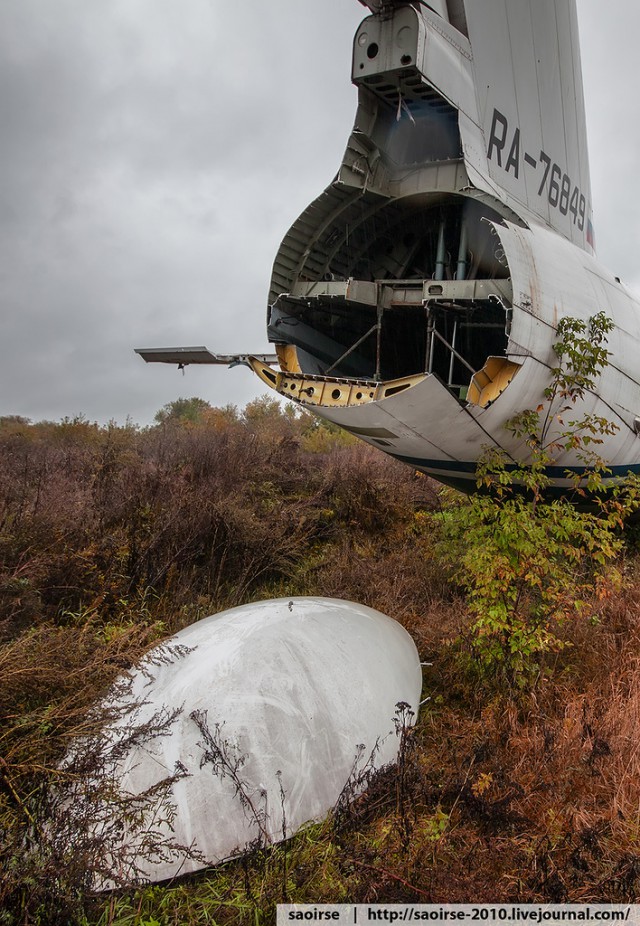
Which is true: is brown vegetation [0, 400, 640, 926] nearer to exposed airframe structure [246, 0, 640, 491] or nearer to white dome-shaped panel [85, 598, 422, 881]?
white dome-shaped panel [85, 598, 422, 881]

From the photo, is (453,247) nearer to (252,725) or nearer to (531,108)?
(531,108)

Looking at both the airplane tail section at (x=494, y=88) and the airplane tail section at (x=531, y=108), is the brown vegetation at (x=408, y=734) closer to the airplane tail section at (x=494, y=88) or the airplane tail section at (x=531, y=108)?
the airplane tail section at (x=494, y=88)

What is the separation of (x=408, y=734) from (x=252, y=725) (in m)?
1.35

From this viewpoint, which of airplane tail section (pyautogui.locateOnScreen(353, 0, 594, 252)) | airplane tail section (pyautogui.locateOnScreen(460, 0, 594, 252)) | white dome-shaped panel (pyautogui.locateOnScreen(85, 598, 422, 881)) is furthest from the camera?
airplane tail section (pyautogui.locateOnScreen(460, 0, 594, 252))

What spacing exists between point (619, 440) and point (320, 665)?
504 cm

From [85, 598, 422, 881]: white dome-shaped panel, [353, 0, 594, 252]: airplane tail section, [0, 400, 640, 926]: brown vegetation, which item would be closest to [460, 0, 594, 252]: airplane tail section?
[353, 0, 594, 252]: airplane tail section

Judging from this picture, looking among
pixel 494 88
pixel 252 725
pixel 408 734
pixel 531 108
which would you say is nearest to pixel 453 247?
pixel 494 88

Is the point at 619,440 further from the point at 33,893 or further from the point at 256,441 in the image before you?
the point at 256,441

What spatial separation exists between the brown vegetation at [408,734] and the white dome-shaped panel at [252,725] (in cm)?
19

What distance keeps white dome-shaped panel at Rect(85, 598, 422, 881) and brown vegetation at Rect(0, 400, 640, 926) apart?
7.4 inches

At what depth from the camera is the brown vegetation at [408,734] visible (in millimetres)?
3125

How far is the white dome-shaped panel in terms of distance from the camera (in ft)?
11.0

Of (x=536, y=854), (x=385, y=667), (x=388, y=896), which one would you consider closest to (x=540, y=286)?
(x=385, y=667)

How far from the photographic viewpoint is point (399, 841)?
141 inches
